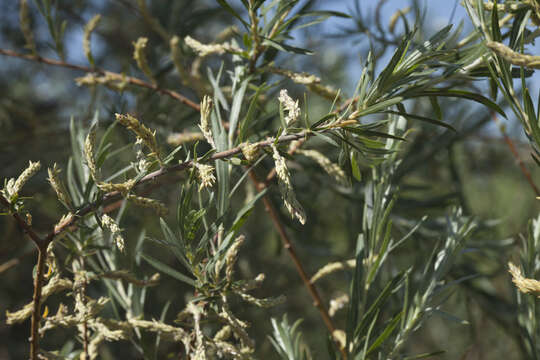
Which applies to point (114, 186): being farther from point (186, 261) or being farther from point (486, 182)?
point (486, 182)

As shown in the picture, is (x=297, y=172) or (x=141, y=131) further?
(x=297, y=172)

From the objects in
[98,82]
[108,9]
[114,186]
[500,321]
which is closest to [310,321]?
[500,321]

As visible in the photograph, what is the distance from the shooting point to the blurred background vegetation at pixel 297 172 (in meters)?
0.70

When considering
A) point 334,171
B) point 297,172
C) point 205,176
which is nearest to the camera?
point 205,176

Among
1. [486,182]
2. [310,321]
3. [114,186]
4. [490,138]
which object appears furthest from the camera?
[486,182]

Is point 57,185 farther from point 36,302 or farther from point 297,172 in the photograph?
point 297,172

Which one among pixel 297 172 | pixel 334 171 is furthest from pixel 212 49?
pixel 297 172

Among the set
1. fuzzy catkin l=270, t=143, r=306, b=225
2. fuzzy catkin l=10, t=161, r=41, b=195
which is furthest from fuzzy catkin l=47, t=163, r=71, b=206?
fuzzy catkin l=270, t=143, r=306, b=225

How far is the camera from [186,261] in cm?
37

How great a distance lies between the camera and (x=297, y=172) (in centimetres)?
99

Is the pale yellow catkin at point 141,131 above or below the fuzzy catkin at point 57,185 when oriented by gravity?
above

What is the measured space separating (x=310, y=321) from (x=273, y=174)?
32.5 inches

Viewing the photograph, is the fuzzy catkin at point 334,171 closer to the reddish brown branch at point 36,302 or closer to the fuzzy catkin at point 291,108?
the fuzzy catkin at point 291,108

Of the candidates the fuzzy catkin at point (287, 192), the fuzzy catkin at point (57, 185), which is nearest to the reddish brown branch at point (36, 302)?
the fuzzy catkin at point (57, 185)
